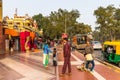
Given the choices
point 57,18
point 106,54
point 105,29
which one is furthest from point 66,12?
point 106,54

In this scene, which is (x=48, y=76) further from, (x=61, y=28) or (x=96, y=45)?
(x=61, y=28)

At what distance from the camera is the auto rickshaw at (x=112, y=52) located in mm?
24062

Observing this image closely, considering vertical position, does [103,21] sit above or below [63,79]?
above

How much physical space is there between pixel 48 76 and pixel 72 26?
92.6 m

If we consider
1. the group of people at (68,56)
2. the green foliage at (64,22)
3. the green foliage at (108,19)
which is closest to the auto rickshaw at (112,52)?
the group of people at (68,56)

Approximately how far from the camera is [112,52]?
2519cm

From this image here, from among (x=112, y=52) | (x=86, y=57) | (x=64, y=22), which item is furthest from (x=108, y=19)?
(x=86, y=57)

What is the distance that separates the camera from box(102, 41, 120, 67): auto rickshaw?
24.1 m

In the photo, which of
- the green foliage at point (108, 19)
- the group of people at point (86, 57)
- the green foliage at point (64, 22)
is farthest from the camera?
the green foliage at point (64, 22)

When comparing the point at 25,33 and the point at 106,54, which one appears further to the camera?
the point at 25,33

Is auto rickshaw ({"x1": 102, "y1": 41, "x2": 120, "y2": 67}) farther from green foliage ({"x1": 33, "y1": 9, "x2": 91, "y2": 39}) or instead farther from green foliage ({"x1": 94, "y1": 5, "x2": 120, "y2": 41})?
green foliage ({"x1": 33, "y1": 9, "x2": 91, "y2": 39})

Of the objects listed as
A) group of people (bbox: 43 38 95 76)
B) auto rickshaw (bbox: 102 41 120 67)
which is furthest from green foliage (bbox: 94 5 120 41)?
group of people (bbox: 43 38 95 76)

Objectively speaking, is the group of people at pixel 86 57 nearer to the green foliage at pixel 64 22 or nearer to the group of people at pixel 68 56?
the group of people at pixel 68 56

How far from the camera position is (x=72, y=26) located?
109m
